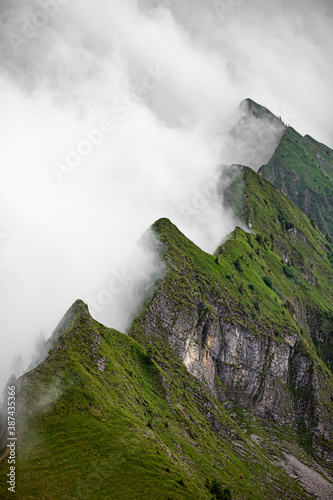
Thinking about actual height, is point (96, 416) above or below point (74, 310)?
below

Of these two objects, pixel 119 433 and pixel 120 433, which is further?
pixel 120 433

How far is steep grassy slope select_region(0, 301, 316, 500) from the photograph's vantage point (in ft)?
352

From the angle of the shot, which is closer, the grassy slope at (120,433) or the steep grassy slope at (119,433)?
the steep grassy slope at (119,433)

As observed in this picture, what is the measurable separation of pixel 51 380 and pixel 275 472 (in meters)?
115

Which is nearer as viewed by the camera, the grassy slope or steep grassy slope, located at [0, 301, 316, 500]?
steep grassy slope, located at [0, 301, 316, 500]

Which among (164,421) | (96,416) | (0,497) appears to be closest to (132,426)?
(96,416)

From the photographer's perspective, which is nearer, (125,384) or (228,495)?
(228,495)

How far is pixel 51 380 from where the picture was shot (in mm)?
129625

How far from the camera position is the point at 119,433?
12600cm

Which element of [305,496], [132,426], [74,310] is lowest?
[305,496]

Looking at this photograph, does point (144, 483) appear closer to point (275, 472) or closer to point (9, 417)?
point (9, 417)

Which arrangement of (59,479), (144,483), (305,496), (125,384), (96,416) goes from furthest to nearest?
(305,496), (125,384), (96,416), (144,483), (59,479)

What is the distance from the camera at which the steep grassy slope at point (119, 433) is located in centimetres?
10744

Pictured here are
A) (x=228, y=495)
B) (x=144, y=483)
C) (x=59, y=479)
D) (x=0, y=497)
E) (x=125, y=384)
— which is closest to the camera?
(x=0, y=497)
